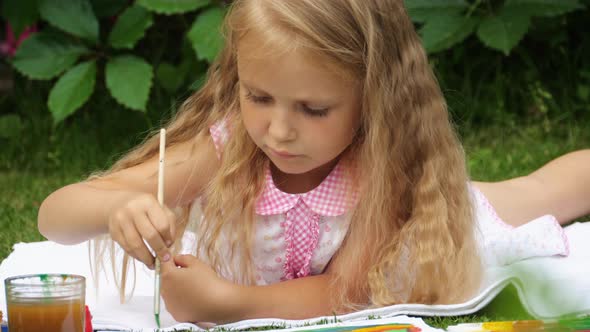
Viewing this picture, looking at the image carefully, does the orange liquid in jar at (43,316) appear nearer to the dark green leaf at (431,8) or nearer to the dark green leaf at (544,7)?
the dark green leaf at (431,8)

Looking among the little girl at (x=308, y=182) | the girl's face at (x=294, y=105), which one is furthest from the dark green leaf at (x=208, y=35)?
the girl's face at (x=294, y=105)

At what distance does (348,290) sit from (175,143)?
1.40 ft

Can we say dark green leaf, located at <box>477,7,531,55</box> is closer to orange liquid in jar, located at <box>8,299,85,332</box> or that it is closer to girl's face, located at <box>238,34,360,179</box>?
girl's face, located at <box>238,34,360,179</box>

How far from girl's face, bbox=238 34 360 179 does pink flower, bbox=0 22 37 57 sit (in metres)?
1.65

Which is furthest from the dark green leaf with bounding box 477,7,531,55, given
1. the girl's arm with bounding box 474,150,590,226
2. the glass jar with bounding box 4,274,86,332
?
the glass jar with bounding box 4,274,86,332

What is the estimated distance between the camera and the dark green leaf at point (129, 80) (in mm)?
2771

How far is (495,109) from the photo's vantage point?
339cm

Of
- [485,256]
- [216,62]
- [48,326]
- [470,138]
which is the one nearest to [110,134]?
[470,138]

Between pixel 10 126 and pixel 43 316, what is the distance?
83.0 inches

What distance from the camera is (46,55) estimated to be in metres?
2.93

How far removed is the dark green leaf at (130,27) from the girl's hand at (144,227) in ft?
5.03

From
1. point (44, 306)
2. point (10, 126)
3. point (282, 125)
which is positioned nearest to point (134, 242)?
point (44, 306)

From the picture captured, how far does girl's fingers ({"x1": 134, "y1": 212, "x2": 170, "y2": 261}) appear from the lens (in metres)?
1.38

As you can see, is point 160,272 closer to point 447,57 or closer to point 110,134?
point 110,134
